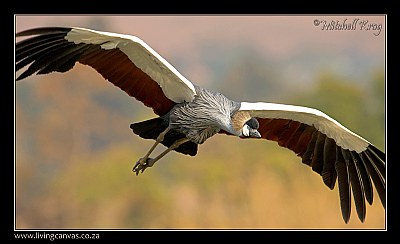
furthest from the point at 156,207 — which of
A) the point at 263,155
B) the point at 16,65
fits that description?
the point at 16,65

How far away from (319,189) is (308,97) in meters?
6.76

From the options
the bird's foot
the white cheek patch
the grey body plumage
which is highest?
the grey body plumage

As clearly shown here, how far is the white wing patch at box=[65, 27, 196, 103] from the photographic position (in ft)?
19.0

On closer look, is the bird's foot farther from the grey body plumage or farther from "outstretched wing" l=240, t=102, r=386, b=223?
"outstretched wing" l=240, t=102, r=386, b=223

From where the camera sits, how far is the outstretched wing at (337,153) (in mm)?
6758

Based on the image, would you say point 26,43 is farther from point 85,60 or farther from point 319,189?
point 319,189

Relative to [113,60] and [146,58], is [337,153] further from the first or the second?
[113,60]

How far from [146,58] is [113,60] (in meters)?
0.25

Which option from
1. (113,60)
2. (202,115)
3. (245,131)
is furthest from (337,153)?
(113,60)

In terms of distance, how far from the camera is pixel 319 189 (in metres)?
15.3

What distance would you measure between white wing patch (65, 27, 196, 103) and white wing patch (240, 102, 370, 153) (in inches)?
19.9

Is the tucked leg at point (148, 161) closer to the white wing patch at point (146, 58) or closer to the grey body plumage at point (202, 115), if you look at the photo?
the grey body plumage at point (202, 115)

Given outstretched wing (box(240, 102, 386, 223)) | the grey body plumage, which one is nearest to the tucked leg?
the grey body plumage

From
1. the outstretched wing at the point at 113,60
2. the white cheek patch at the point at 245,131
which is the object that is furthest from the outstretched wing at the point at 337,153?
the outstretched wing at the point at 113,60
